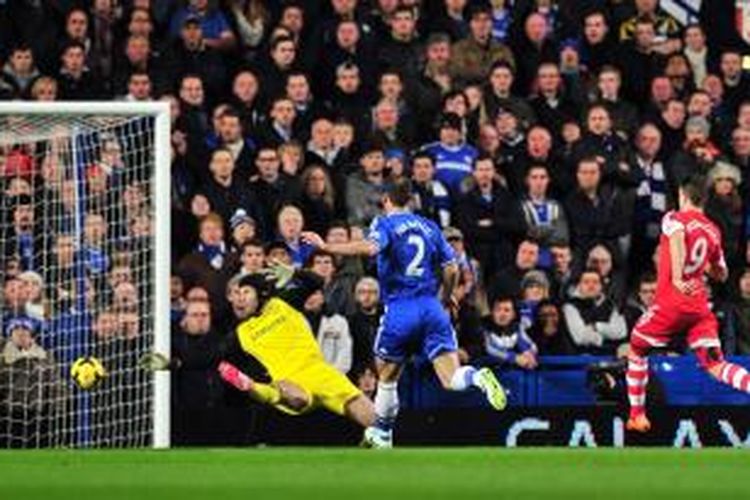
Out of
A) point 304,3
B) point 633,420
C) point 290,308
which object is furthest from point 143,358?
point 304,3

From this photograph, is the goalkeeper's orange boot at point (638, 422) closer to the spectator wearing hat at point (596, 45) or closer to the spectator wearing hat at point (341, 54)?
the spectator wearing hat at point (341, 54)

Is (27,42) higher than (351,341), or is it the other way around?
(27,42)

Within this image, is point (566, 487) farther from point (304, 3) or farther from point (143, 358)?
point (304, 3)

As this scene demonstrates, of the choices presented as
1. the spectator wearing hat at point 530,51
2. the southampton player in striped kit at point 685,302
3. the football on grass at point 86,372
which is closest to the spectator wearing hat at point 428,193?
the spectator wearing hat at point 530,51

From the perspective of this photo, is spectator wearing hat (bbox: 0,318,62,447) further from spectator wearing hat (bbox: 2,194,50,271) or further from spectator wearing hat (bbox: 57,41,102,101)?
spectator wearing hat (bbox: 57,41,102,101)

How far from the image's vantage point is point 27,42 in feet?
64.3

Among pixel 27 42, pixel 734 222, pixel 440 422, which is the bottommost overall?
pixel 440 422

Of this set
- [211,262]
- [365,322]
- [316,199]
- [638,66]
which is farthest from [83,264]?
[638,66]

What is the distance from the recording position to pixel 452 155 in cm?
1947

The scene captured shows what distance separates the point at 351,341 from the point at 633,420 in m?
2.22

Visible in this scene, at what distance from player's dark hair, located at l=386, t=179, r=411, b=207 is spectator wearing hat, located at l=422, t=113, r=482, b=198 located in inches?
132

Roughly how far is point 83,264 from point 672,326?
4.04 meters

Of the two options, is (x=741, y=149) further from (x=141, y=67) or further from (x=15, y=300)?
(x=15, y=300)

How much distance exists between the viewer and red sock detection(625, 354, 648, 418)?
1712cm
